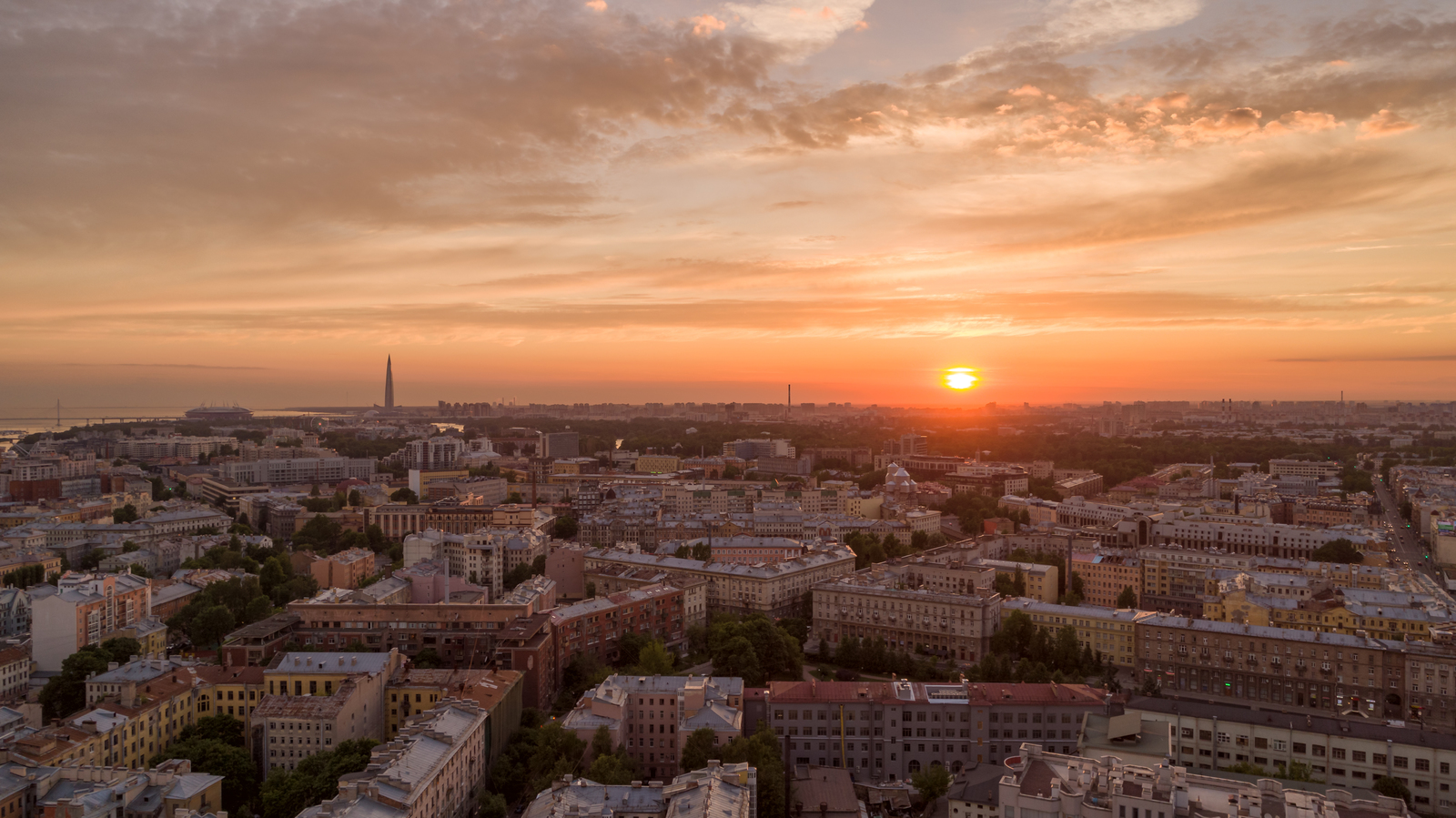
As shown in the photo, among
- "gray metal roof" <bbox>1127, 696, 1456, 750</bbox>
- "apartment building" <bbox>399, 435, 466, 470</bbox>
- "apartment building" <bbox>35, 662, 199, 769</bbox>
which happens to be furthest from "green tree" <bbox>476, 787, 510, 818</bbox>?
"apartment building" <bbox>399, 435, 466, 470</bbox>

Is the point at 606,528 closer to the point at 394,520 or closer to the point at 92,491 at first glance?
the point at 394,520

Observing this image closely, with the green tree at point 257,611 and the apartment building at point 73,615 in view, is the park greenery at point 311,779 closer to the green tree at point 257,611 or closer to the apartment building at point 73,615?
the apartment building at point 73,615

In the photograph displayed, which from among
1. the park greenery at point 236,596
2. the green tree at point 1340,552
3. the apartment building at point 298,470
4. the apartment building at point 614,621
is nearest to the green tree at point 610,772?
the apartment building at point 614,621

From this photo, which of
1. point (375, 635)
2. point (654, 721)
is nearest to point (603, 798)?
point (654, 721)

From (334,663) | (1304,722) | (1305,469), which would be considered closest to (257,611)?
(334,663)

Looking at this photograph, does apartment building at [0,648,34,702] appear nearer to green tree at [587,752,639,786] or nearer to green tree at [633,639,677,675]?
green tree at [633,639,677,675]

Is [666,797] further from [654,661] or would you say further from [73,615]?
[73,615]
